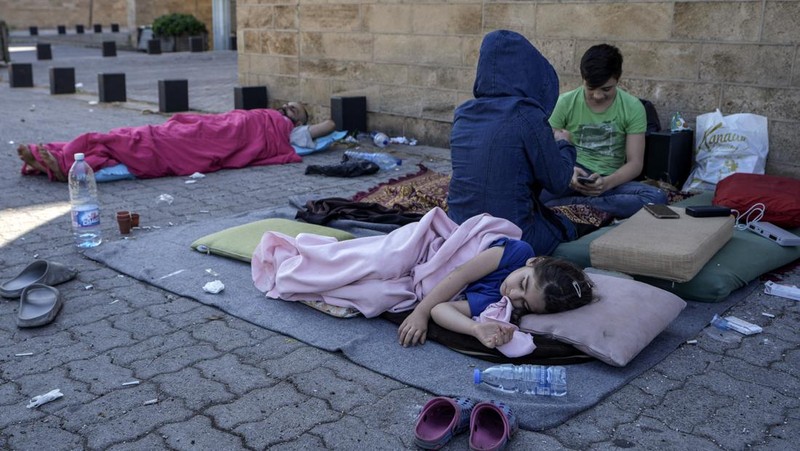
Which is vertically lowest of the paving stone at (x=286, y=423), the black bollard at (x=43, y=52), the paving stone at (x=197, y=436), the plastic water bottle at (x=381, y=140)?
the paving stone at (x=197, y=436)

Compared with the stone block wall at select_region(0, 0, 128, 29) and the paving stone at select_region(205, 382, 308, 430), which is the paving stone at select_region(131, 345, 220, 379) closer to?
the paving stone at select_region(205, 382, 308, 430)

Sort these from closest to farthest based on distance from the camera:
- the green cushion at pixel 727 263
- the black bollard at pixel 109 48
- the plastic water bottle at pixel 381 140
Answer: the green cushion at pixel 727 263 < the plastic water bottle at pixel 381 140 < the black bollard at pixel 109 48

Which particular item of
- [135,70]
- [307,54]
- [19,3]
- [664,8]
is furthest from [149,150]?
[19,3]

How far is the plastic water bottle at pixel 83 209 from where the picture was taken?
4.82 metres

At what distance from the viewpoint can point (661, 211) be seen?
15.0 feet

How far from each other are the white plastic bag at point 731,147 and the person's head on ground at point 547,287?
3.04 meters

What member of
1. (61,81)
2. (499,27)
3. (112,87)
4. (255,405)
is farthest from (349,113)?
(61,81)

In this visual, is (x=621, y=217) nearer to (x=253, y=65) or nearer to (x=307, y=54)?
(x=307, y=54)

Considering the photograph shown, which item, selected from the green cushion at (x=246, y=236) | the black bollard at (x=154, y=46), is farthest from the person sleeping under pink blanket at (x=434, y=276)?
the black bollard at (x=154, y=46)

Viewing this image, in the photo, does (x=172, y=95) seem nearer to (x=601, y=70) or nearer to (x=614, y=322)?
(x=601, y=70)

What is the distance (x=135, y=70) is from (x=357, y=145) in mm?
10514

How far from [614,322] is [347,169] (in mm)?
4136

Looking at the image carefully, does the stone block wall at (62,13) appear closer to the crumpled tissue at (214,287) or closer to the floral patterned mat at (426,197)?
the floral patterned mat at (426,197)

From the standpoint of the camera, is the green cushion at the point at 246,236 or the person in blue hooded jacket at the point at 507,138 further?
the green cushion at the point at 246,236
